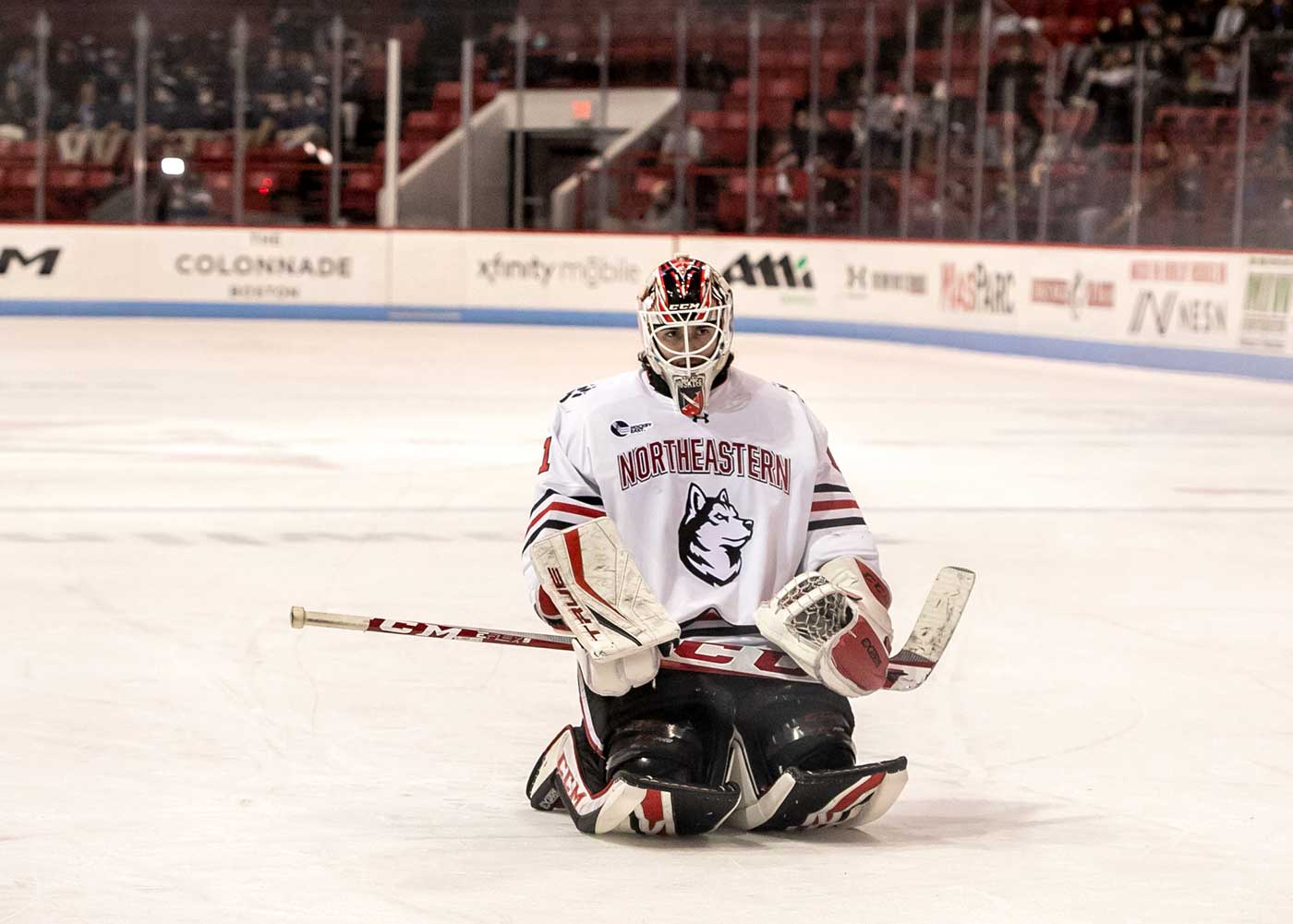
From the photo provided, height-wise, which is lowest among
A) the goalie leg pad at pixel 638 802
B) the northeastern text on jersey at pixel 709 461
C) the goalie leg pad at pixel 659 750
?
the goalie leg pad at pixel 638 802

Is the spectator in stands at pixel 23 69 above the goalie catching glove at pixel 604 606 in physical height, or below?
above

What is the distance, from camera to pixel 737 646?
10.6 ft

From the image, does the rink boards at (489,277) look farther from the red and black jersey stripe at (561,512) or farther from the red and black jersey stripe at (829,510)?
the red and black jersey stripe at (561,512)

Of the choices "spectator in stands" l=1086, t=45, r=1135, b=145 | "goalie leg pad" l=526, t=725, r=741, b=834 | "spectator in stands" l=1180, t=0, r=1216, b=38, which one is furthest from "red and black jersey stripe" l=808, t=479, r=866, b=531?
"spectator in stands" l=1180, t=0, r=1216, b=38

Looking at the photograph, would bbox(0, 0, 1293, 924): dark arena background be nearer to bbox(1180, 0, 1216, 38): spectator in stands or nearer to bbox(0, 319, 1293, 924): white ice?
bbox(0, 319, 1293, 924): white ice

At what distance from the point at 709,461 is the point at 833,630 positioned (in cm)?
40

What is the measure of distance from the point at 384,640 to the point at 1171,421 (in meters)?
6.81

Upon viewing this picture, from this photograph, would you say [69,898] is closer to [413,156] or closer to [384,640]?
[384,640]

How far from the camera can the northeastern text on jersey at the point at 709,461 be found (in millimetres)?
3303

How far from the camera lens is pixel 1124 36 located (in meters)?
17.6

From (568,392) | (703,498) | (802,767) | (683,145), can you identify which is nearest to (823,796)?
(802,767)

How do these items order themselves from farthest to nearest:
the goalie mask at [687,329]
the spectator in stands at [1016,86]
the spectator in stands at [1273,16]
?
the spectator in stands at [1273,16]
the spectator in stands at [1016,86]
the goalie mask at [687,329]

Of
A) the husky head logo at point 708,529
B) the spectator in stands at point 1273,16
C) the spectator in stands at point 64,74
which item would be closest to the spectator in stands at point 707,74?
the spectator in stands at point 1273,16

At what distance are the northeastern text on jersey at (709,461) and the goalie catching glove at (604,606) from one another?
0.17 m
